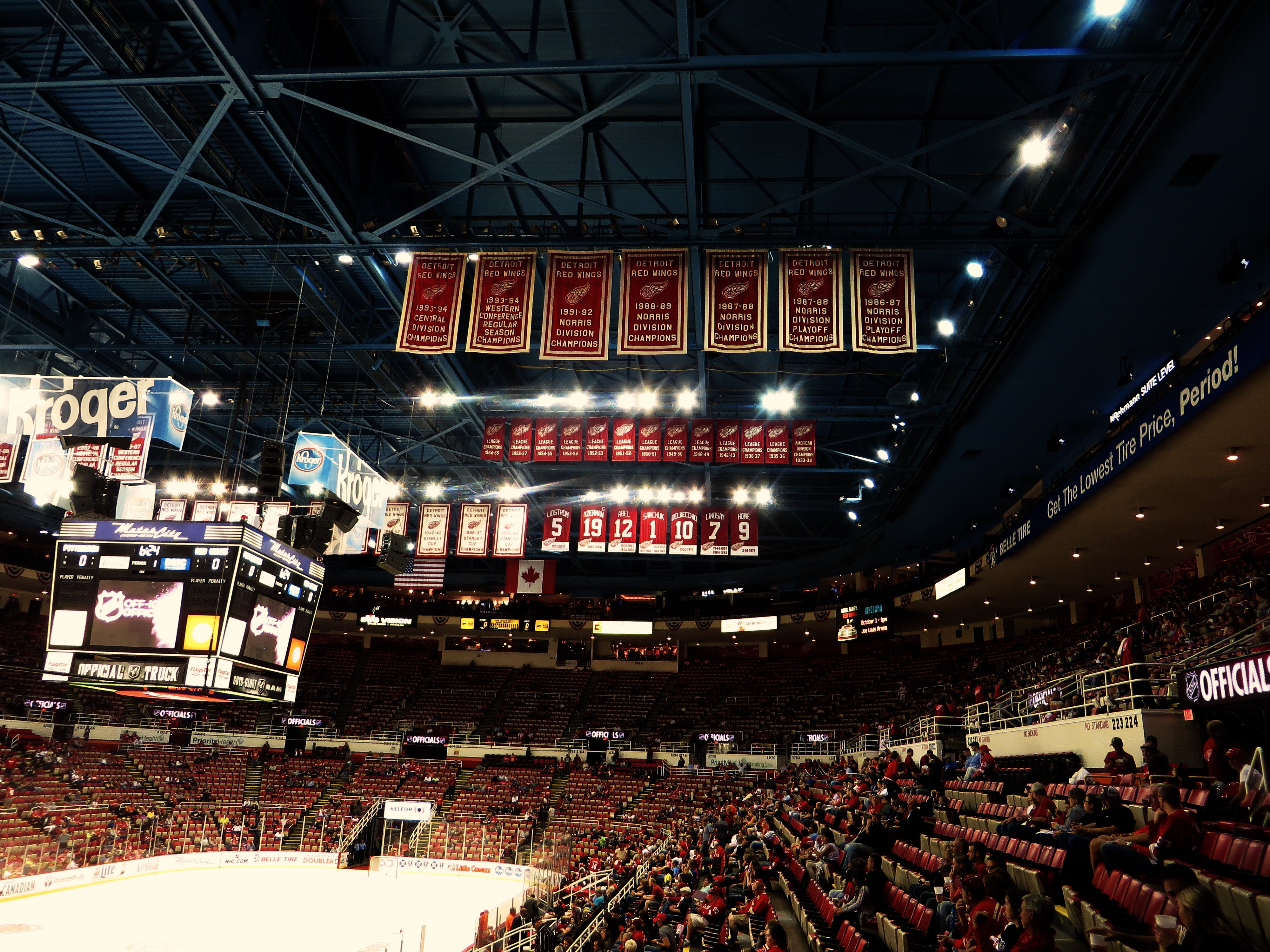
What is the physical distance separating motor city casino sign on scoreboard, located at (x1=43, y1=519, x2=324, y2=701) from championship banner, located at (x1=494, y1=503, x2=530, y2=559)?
1013 centimetres

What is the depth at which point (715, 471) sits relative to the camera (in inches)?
1016

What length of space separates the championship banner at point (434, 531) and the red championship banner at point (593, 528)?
3.61 m

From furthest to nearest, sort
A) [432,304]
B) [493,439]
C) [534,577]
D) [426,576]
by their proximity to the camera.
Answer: [534,577]
[426,576]
[493,439]
[432,304]

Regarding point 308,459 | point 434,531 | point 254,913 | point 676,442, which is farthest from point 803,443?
point 254,913

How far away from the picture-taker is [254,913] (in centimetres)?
1934

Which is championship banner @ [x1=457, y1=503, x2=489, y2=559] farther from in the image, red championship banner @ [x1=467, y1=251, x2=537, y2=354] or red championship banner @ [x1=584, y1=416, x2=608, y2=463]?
red championship banner @ [x1=467, y1=251, x2=537, y2=354]

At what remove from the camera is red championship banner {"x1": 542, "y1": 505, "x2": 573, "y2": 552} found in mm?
21594

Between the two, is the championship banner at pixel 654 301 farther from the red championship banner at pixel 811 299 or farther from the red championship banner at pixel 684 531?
the red championship banner at pixel 684 531

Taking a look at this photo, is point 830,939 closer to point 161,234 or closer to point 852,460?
point 161,234

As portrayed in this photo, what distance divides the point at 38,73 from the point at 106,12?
8.15ft

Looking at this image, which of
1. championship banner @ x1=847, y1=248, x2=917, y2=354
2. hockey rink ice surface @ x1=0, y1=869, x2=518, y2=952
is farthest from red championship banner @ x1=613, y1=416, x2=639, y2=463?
hockey rink ice surface @ x1=0, y1=869, x2=518, y2=952

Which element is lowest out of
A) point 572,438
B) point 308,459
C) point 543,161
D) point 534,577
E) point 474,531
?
point 308,459

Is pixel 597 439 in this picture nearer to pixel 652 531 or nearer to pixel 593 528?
pixel 593 528

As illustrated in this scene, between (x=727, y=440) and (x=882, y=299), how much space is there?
22.8ft
